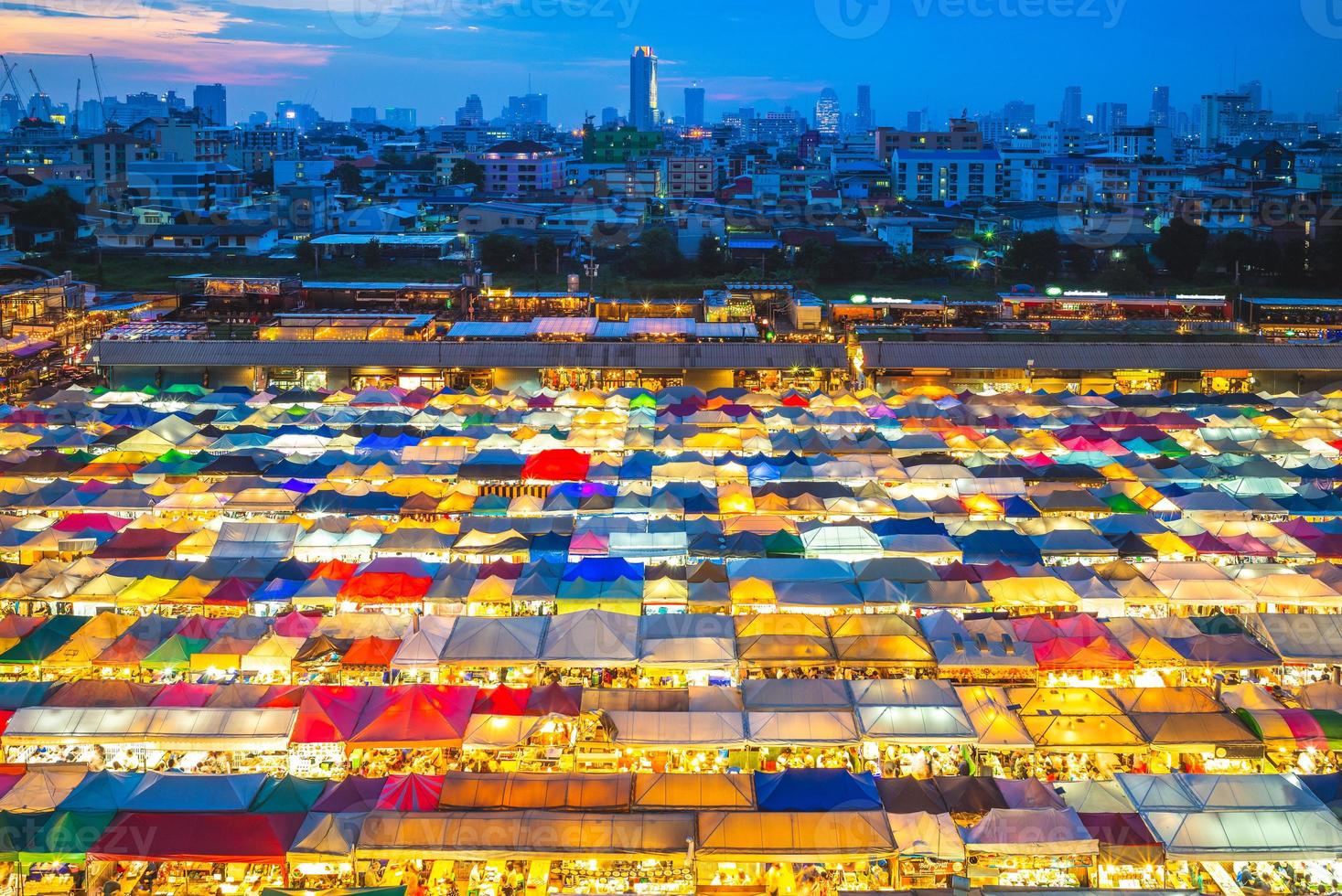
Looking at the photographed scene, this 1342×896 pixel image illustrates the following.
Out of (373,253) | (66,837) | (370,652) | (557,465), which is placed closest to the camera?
(66,837)

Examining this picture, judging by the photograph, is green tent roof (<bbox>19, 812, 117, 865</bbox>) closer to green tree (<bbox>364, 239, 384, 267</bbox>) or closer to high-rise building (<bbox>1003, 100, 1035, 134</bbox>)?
green tree (<bbox>364, 239, 384, 267</bbox>)

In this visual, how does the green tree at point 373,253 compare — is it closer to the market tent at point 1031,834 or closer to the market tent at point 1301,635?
the market tent at point 1301,635

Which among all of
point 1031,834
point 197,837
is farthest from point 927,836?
point 197,837

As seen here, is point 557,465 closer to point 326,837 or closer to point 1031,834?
point 326,837

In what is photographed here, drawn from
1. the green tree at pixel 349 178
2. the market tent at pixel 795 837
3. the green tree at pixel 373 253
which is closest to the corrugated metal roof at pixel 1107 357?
the market tent at pixel 795 837

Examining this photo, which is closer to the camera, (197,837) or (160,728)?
(197,837)

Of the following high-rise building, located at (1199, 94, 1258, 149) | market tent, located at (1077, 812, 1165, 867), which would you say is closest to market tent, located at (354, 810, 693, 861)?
market tent, located at (1077, 812, 1165, 867)
